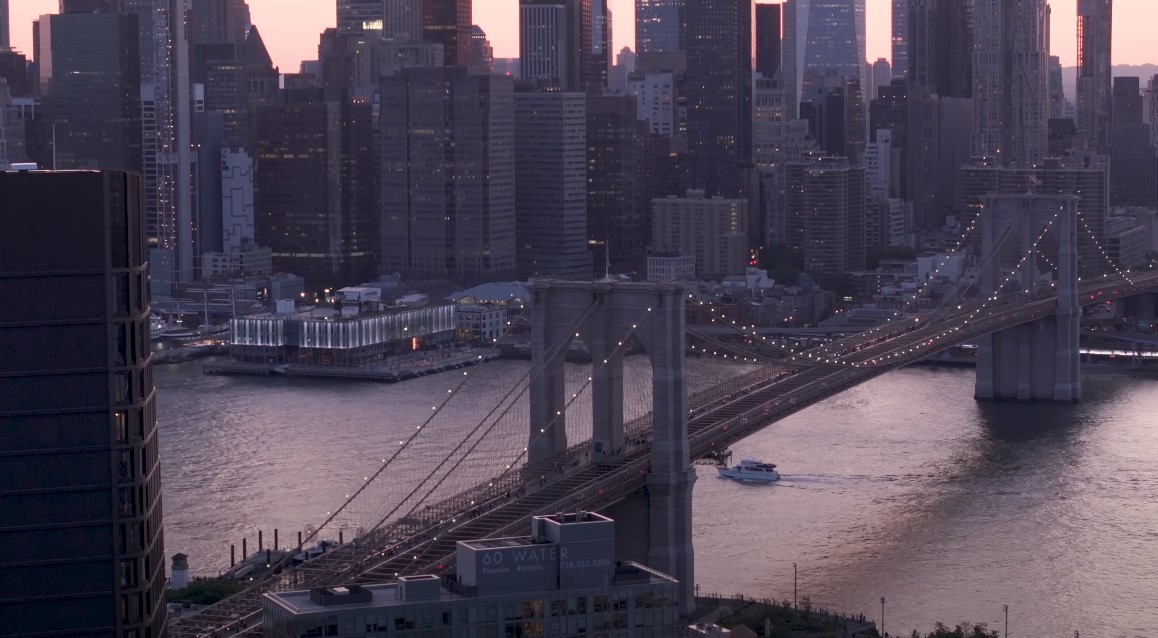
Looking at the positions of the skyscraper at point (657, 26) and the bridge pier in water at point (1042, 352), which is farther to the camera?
the skyscraper at point (657, 26)

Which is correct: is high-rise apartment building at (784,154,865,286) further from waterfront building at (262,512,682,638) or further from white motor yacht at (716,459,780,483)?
waterfront building at (262,512,682,638)

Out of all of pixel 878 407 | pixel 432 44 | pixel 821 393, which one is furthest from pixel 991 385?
pixel 432 44

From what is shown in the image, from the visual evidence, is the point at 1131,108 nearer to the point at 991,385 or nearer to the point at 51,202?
the point at 991,385

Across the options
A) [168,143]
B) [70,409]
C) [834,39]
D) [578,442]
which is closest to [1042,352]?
[578,442]

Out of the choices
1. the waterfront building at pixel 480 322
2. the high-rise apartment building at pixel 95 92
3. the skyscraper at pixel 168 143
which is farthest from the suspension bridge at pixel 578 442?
the high-rise apartment building at pixel 95 92

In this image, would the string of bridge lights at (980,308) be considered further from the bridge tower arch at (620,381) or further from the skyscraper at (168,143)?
the skyscraper at (168,143)

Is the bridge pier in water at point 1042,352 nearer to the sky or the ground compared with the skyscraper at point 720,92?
nearer to the ground
